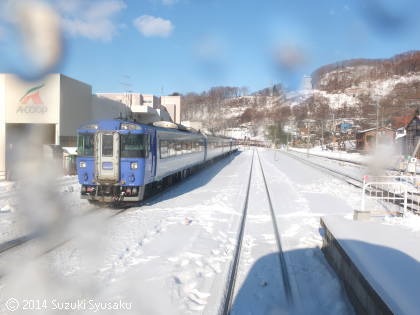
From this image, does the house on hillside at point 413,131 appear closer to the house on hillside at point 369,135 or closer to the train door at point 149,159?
the house on hillside at point 369,135

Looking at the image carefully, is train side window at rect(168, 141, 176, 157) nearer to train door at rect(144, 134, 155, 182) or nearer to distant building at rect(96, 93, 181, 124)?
train door at rect(144, 134, 155, 182)

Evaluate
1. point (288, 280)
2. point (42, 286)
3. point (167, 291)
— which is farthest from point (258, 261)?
point (42, 286)

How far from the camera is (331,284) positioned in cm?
526

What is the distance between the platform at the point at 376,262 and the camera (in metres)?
3.71

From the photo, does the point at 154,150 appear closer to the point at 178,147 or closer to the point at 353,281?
the point at 178,147

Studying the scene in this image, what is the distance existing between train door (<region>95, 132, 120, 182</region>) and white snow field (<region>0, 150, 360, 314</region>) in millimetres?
1085

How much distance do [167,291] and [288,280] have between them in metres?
1.90

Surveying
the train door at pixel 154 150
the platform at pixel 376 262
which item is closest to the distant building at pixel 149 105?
the train door at pixel 154 150

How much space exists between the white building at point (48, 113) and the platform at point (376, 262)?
4251 millimetres

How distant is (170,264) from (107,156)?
210 inches

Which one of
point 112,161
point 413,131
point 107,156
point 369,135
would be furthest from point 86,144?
point 369,135

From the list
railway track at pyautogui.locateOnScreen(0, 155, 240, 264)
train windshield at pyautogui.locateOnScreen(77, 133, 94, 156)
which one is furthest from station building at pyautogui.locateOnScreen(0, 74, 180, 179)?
railway track at pyautogui.locateOnScreen(0, 155, 240, 264)

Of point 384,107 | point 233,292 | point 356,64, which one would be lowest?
point 233,292

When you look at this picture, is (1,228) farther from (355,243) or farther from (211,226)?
(355,243)
